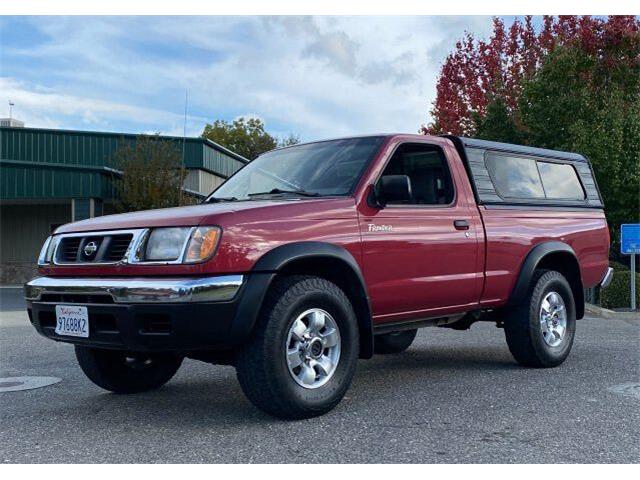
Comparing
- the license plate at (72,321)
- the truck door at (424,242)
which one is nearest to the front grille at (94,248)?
the license plate at (72,321)

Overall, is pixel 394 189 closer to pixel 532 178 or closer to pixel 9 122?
pixel 532 178

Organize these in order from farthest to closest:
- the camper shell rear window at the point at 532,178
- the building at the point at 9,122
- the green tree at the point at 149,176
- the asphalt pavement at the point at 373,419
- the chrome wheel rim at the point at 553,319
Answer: the building at the point at 9,122 → the green tree at the point at 149,176 → the chrome wheel rim at the point at 553,319 → the camper shell rear window at the point at 532,178 → the asphalt pavement at the point at 373,419

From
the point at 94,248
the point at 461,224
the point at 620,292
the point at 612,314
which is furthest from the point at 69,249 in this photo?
the point at 620,292

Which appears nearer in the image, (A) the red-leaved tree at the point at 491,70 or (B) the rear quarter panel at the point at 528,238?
(B) the rear quarter panel at the point at 528,238

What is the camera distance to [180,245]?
170 inches

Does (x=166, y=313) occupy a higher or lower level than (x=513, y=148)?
lower

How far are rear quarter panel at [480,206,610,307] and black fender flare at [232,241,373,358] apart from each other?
58.4 inches

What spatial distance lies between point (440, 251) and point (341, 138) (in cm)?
116

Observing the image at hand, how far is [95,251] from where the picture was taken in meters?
4.71

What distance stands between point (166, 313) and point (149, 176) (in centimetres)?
2246

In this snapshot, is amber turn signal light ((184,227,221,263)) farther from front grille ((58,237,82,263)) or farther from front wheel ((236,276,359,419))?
front grille ((58,237,82,263))

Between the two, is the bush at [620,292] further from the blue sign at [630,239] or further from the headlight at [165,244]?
the headlight at [165,244]

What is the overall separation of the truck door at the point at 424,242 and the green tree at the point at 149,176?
63.2ft

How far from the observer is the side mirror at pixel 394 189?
16.3ft
